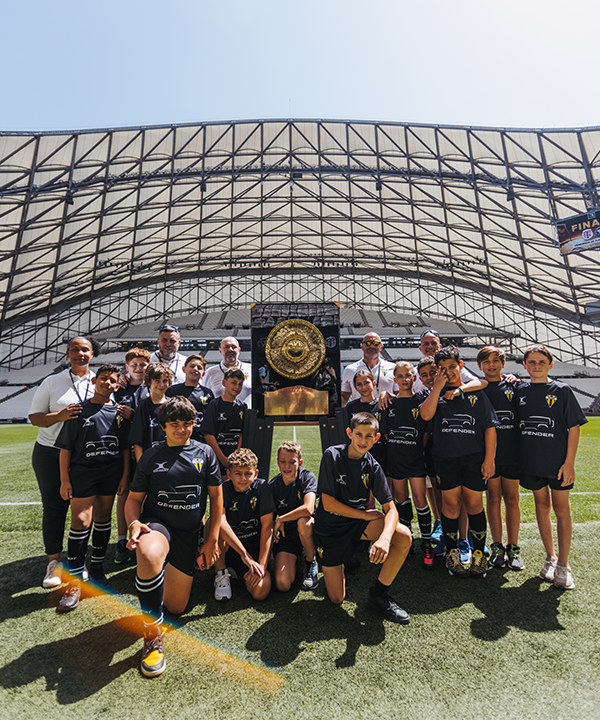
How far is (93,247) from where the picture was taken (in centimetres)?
2527

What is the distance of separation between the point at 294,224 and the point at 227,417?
Result: 25.5 m

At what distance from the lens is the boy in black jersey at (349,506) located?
322cm

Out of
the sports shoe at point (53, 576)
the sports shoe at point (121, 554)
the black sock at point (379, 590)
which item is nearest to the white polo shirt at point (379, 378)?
the black sock at point (379, 590)

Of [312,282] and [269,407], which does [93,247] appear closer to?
[312,282]

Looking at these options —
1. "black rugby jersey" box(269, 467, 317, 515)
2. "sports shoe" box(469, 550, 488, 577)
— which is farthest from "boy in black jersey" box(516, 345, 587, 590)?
"black rugby jersey" box(269, 467, 317, 515)

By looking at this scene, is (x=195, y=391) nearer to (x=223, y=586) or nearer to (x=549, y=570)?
(x=223, y=586)

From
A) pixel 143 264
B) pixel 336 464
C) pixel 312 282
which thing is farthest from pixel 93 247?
pixel 336 464

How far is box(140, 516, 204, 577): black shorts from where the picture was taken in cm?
298

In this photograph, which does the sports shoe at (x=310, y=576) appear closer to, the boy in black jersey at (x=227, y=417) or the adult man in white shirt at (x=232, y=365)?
the boy in black jersey at (x=227, y=417)

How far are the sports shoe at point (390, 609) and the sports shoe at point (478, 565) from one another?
1.02 meters

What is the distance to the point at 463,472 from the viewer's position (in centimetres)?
380

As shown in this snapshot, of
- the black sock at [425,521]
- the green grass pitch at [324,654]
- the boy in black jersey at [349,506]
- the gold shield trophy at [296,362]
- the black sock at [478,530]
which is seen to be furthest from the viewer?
the gold shield trophy at [296,362]

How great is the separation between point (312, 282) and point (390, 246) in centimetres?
831

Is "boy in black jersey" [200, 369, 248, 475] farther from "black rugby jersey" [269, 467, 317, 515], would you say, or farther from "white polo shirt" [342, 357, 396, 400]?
"white polo shirt" [342, 357, 396, 400]
